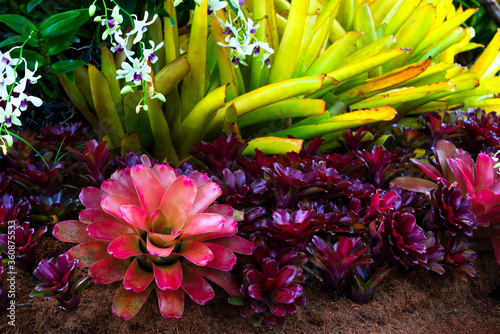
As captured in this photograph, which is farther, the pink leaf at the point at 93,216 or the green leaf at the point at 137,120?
the green leaf at the point at 137,120

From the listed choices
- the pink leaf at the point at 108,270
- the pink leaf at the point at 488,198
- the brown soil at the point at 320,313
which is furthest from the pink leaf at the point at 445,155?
the pink leaf at the point at 108,270

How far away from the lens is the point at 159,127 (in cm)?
144

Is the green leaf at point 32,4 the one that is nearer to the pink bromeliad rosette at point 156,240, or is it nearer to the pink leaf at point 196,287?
the pink bromeliad rosette at point 156,240

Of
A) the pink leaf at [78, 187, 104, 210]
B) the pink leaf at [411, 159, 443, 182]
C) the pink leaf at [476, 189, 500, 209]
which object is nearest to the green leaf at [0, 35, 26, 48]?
the pink leaf at [78, 187, 104, 210]

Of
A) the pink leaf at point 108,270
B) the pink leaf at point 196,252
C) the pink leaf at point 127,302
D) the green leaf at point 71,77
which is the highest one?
the green leaf at point 71,77

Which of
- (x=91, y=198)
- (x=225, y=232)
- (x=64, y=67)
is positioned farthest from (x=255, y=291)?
(x=64, y=67)

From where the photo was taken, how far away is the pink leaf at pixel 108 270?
0.87 metres

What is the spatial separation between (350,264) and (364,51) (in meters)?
1.15

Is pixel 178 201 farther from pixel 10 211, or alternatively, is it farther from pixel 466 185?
pixel 466 185

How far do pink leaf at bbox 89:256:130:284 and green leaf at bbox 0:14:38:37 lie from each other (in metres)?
0.81

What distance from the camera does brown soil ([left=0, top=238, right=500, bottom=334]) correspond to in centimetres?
90

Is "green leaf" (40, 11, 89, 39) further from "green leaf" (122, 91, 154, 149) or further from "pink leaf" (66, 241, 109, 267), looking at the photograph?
"pink leaf" (66, 241, 109, 267)

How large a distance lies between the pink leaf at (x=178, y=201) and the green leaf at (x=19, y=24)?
767mm

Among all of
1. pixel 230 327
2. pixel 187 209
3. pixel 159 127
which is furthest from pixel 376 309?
pixel 159 127
